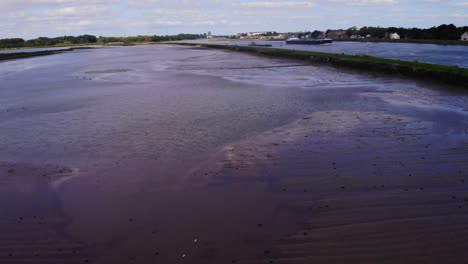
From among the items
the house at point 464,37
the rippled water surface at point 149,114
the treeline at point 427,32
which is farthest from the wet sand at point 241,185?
the treeline at point 427,32

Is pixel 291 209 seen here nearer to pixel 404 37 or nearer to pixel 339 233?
pixel 339 233

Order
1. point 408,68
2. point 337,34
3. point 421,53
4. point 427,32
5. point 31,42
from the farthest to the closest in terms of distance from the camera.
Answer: point 337,34 → point 31,42 → point 427,32 → point 421,53 → point 408,68

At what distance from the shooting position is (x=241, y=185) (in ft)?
26.6

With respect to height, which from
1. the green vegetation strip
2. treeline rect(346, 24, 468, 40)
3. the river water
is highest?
treeline rect(346, 24, 468, 40)

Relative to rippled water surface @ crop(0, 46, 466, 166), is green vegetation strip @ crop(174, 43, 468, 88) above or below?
above

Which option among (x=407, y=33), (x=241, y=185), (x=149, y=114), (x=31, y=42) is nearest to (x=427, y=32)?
(x=407, y=33)

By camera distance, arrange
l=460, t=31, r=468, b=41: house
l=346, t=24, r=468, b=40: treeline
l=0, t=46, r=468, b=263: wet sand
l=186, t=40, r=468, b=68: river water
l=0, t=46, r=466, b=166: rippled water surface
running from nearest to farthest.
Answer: l=0, t=46, r=468, b=263: wet sand
l=0, t=46, r=466, b=166: rippled water surface
l=186, t=40, r=468, b=68: river water
l=460, t=31, r=468, b=41: house
l=346, t=24, r=468, b=40: treeline

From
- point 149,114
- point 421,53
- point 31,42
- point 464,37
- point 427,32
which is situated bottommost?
point 149,114

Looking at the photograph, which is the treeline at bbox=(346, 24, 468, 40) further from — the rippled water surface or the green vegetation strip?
the rippled water surface

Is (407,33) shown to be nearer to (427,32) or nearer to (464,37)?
(427,32)

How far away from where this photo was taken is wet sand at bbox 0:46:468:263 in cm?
561

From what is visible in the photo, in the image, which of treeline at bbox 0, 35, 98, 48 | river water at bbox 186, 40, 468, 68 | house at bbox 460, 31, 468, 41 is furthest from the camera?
treeline at bbox 0, 35, 98, 48

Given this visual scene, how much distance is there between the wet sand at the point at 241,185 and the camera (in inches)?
221

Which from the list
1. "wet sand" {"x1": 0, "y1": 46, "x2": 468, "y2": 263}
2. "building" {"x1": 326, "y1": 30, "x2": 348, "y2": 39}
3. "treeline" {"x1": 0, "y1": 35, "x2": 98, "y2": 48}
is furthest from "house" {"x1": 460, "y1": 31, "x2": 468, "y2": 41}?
"treeline" {"x1": 0, "y1": 35, "x2": 98, "y2": 48}
